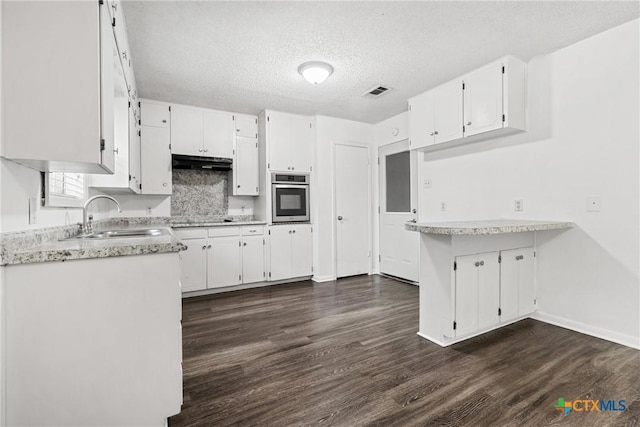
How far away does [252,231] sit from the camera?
4215 millimetres

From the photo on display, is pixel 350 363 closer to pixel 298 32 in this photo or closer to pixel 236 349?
pixel 236 349

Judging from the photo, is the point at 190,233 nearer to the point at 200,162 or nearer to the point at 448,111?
the point at 200,162

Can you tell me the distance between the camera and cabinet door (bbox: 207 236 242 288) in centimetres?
394

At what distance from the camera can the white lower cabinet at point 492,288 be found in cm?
240

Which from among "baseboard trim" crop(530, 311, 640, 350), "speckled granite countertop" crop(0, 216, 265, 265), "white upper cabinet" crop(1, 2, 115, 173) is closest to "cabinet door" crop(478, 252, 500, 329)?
"baseboard trim" crop(530, 311, 640, 350)

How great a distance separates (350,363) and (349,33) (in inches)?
98.0

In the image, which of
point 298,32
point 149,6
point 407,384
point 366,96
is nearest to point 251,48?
point 298,32

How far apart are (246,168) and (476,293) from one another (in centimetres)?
332

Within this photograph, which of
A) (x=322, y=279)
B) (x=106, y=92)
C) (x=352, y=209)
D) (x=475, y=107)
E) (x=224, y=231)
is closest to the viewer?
(x=106, y=92)

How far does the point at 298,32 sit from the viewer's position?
242 centimetres

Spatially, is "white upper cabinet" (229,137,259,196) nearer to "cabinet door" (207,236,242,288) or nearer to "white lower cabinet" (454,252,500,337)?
"cabinet door" (207,236,242,288)

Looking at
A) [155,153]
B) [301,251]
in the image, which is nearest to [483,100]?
[301,251]

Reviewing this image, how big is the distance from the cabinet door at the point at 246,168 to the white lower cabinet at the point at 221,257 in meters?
0.61

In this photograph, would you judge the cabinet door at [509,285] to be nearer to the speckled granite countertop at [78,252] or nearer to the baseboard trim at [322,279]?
the baseboard trim at [322,279]
